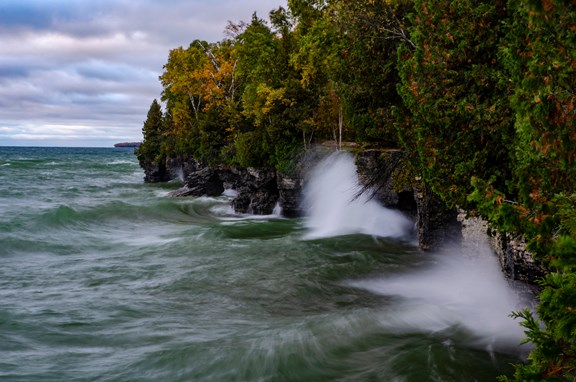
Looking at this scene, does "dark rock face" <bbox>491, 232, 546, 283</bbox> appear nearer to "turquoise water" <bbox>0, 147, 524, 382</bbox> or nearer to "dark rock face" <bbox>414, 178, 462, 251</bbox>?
"turquoise water" <bbox>0, 147, 524, 382</bbox>

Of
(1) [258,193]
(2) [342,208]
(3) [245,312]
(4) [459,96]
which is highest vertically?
(4) [459,96]

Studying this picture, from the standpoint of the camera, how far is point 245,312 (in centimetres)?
1302

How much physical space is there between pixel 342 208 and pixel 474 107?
1579cm

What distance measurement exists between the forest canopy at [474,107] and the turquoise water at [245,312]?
2453mm

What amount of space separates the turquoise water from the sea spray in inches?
62.8

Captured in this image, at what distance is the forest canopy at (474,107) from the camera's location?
538cm

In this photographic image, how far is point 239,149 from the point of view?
31969 millimetres

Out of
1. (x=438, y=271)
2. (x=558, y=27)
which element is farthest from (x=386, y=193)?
(x=558, y=27)

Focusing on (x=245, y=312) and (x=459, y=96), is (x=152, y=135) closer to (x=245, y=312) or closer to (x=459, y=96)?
(x=245, y=312)

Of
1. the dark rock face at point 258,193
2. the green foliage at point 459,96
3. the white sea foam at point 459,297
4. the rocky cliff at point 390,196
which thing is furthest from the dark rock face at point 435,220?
the dark rock face at point 258,193

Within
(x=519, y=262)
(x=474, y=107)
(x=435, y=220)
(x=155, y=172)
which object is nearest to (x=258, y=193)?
(x=435, y=220)

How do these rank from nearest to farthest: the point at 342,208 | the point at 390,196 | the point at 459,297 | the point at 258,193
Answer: the point at 459,297, the point at 390,196, the point at 342,208, the point at 258,193

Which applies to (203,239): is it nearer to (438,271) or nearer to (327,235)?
(327,235)

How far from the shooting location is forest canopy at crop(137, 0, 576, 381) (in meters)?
5.38
